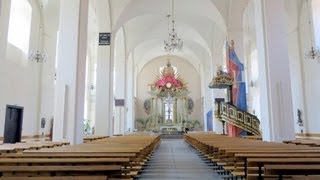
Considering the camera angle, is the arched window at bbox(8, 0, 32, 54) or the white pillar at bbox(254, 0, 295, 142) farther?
the arched window at bbox(8, 0, 32, 54)

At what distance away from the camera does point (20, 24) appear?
1250cm

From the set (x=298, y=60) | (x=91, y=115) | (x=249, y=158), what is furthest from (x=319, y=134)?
(x=91, y=115)

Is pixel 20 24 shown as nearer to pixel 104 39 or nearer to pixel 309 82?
pixel 104 39

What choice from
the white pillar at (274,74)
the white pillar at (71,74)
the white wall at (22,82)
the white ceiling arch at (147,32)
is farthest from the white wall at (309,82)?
the white wall at (22,82)

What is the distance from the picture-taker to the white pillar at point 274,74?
24.9 ft

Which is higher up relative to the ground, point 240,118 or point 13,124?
point 240,118

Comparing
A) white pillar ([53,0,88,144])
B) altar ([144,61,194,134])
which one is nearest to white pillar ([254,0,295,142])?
white pillar ([53,0,88,144])

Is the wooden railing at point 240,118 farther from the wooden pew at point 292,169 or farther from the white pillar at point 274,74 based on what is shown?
the wooden pew at point 292,169

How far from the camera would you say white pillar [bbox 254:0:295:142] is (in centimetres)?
758

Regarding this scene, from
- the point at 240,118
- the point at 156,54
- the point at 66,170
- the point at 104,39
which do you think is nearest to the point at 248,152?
the point at 66,170

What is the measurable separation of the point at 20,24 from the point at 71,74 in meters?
5.96

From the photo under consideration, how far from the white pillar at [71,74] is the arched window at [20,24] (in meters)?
4.51

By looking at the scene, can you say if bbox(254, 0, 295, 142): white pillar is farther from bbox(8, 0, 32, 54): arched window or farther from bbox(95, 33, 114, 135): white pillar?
bbox(8, 0, 32, 54): arched window

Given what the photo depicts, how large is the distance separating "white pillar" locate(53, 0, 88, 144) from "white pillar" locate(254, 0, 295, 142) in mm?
5047
